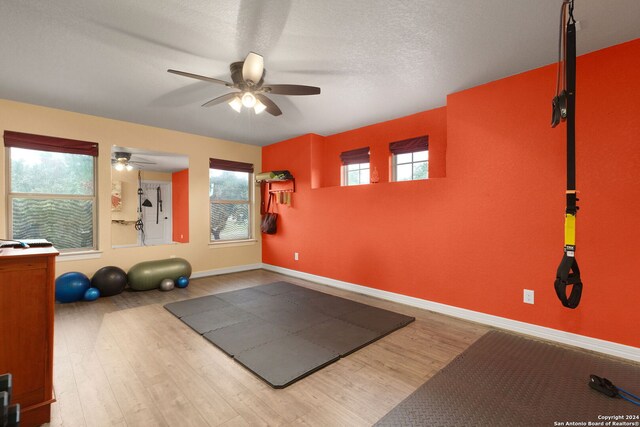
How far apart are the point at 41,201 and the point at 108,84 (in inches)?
84.6

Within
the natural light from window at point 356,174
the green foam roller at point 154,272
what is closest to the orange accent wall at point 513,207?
the natural light from window at point 356,174

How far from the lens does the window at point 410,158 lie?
408 centimetres

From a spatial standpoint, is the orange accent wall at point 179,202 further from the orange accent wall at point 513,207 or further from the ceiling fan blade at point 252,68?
the ceiling fan blade at point 252,68

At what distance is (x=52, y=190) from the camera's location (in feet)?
13.3

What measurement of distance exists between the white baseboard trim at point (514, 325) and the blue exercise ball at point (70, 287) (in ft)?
11.9

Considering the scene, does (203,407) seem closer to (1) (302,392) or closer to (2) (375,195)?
(1) (302,392)

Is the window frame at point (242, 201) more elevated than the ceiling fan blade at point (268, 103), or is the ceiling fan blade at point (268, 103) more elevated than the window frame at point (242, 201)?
the ceiling fan blade at point (268, 103)

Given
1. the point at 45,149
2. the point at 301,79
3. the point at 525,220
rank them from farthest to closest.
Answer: the point at 45,149 → the point at 301,79 → the point at 525,220

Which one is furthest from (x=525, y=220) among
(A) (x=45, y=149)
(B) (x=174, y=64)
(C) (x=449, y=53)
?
(A) (x=45, y=149)

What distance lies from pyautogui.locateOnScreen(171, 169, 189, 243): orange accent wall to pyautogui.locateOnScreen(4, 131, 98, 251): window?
2.32 meters

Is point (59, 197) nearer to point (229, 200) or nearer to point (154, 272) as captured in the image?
point (154, 272)

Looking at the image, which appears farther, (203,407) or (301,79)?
(301,79)

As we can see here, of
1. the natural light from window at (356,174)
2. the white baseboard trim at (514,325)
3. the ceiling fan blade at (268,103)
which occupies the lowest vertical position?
the white baseboard trim at (514,325)

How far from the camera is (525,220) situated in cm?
290
